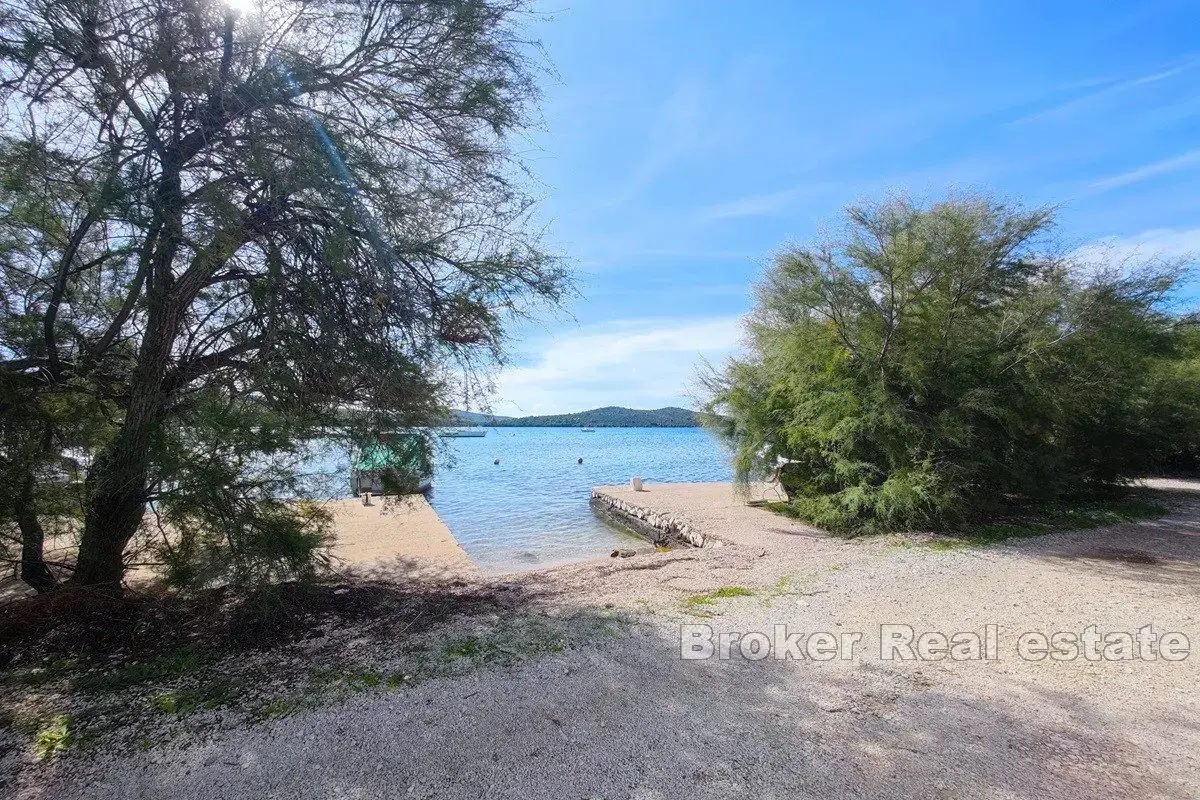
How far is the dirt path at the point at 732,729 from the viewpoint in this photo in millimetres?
2352

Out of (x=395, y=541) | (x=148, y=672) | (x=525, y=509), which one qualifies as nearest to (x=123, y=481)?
(x=148, y=672)

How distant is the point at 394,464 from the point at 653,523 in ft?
28.1

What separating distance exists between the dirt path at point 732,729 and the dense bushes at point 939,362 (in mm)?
4172

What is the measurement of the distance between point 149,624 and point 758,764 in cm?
446

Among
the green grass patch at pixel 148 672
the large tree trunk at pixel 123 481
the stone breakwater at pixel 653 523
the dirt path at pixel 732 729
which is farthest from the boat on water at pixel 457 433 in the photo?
the stone breakwater at pixel 653 523

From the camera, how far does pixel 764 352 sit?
35.4 feet

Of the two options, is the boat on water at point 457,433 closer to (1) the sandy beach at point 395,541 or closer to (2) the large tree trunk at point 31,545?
(1) the sandy beach at point 395,541

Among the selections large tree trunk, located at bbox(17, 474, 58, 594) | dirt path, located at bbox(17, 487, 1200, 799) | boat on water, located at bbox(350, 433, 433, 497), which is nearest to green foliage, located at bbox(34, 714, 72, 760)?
dirt path, located at bbox(17, 487, 1200, 799)

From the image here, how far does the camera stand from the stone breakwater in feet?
33.6

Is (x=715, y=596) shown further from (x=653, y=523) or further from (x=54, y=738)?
(x=653, y=523)

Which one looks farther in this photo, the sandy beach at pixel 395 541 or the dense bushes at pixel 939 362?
the dense bushes at pixel 939 362

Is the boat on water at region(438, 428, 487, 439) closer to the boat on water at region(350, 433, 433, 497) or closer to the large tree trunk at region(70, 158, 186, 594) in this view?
the boat on water at region(350, 433, 433, 497)

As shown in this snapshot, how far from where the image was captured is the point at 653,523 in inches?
491

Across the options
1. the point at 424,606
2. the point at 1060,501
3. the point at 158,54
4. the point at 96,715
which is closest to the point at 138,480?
the point at 96,715
